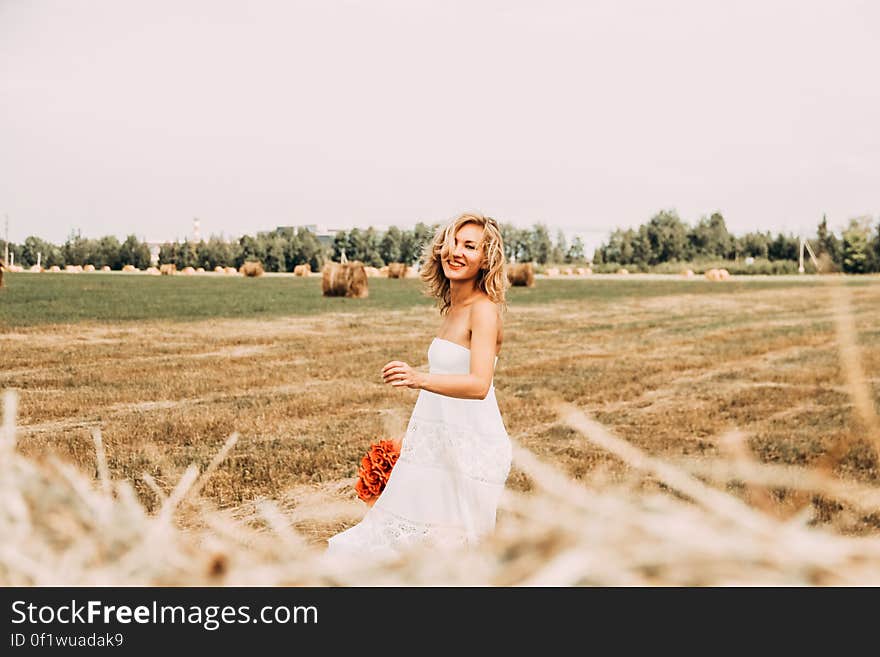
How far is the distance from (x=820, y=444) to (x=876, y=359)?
19.5ft

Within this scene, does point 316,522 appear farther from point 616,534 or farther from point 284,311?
point 284,311

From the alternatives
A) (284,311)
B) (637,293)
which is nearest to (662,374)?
(284,311)

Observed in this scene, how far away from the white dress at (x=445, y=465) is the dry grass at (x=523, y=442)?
34cm

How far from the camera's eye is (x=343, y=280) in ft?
72.6

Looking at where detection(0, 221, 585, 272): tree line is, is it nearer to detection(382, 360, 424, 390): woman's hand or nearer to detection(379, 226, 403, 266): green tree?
detection(379, 226, 403, 266): green tree

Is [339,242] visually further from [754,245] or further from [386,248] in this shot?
[754,245]

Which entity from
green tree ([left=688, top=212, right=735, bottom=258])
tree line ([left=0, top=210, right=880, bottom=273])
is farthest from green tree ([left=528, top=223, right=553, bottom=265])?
green tree ([left=688, top=212, right=735, bottom=258])

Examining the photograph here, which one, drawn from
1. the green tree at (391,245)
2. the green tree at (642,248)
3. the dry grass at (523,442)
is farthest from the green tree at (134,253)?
the green tree at (642,248)

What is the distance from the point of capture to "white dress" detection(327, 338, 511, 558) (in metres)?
2.64

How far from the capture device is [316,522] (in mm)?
4934

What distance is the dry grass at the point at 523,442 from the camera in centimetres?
54

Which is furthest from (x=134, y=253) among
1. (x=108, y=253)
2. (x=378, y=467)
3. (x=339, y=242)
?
(x=378, y=467)

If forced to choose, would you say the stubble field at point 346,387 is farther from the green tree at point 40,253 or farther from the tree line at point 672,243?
the tree line at point 672,243

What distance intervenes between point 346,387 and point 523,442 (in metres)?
2.73
